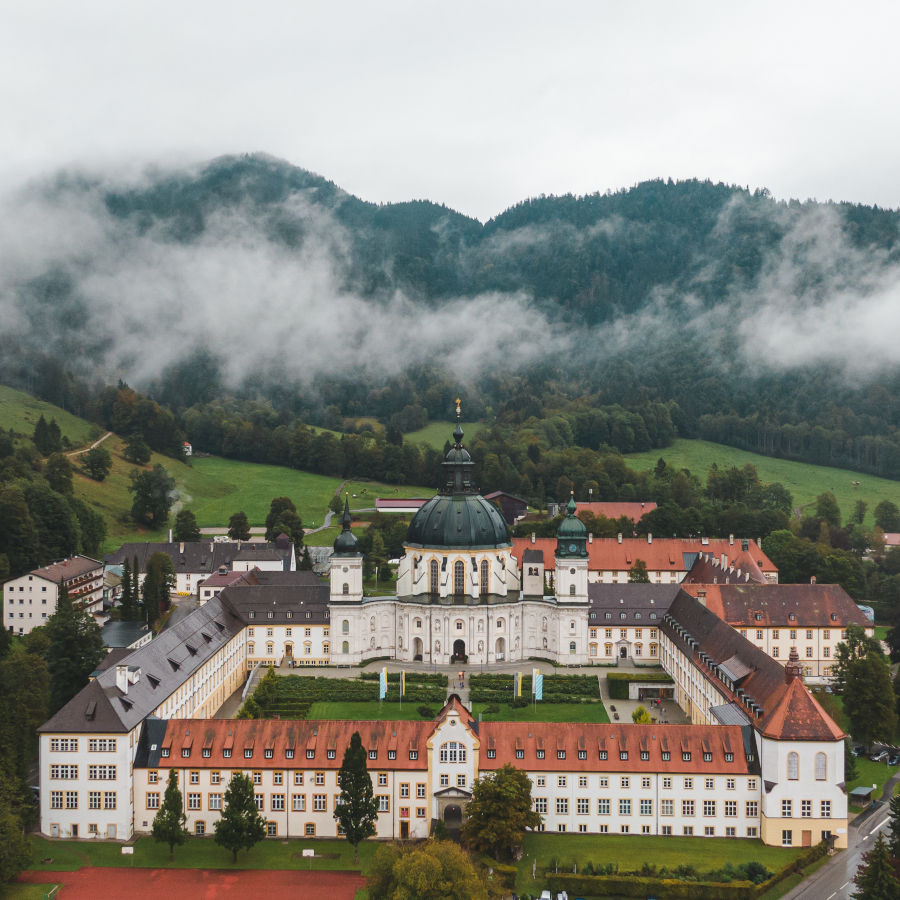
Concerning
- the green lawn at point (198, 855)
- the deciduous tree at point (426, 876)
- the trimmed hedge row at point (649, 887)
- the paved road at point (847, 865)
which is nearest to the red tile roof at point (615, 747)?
the paved road at point (847, 865)

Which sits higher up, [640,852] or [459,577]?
[459,577]

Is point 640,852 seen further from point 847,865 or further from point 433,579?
point 433,579

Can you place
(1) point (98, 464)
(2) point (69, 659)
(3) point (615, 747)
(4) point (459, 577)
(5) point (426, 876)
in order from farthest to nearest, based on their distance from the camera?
(1) point (98, 464) → (4) point (459, 577) → (2) point (69, 659) → (3) point (615, 747) → (5) point (426, 876)

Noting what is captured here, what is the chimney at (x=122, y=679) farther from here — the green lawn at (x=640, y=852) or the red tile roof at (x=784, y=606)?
the red tile roof at (x=784, y=606)

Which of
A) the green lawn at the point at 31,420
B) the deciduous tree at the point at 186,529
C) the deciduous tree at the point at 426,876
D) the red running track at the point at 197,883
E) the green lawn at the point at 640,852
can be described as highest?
the green lawn at the point at 31,420

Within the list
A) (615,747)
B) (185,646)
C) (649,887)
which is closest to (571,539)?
(185,646)

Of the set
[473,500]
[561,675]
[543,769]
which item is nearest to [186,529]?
[473,500]

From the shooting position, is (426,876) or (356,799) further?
(356,799)
